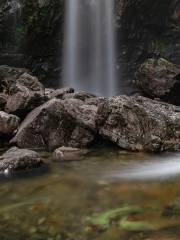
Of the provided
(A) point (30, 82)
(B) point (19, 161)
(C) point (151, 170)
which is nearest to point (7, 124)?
(B) point (19, 161)

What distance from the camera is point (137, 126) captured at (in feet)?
29.7

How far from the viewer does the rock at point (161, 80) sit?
609 inches

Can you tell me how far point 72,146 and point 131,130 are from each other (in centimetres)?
152

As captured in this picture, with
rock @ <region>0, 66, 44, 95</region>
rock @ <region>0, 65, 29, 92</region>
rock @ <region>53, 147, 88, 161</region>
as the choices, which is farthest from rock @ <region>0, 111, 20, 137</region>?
rock @ <region>0, 65, 29, 92</region>

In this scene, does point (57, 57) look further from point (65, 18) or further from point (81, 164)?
point (81, 164)

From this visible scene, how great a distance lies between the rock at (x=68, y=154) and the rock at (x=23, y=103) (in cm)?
287

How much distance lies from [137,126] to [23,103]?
12.5ft

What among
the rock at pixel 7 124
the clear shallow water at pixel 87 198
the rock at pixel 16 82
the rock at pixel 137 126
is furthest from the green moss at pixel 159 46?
the clear shallow water at pixel 87 198

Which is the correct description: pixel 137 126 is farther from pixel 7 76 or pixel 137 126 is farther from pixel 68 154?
pixel 7 76

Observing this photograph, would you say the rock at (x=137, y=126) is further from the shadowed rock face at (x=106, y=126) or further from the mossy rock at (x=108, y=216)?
the mossy rock at (x=108, y=216)

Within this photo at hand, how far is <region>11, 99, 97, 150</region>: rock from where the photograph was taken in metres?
9.59

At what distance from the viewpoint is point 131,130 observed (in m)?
9.02

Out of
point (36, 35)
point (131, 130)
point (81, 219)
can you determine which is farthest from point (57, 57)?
point (81, 219)

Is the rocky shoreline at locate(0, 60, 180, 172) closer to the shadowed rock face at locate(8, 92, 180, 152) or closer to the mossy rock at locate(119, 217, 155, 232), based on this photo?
the shadowed rock face at locate(8, 92, 180, 152)
